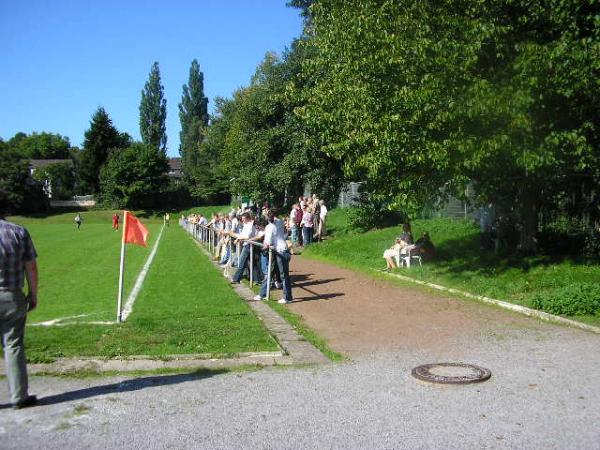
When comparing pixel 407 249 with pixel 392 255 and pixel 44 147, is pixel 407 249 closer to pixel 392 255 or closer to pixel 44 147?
pixel 392 255

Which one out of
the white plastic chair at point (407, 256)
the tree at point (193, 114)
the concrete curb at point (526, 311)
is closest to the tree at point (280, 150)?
the white plastic chair at point (407, 256)

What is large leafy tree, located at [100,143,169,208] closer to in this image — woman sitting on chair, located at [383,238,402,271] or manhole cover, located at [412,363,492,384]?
woman sitting on chair, located at [383,238,402,271]

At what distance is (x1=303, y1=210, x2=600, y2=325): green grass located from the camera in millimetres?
12203

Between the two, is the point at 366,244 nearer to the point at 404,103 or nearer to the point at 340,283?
the point at 340,283

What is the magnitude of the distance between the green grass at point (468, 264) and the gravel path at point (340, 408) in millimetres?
3505

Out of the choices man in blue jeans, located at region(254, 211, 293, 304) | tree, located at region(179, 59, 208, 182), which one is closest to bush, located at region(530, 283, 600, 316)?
man in blue jeans, located at region(254, 211, 293, 304)

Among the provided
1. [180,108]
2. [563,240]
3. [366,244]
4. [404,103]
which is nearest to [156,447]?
[404,103]

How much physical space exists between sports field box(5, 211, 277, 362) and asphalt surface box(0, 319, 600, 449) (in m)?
1.18

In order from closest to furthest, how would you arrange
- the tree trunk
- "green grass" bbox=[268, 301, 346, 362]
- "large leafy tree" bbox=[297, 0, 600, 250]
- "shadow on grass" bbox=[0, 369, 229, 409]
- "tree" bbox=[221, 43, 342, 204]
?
"shadow on grass" bbox=[0, 369, 229, 409], "green grass" bbox=[268, 301, 346, 362], "large leafy tree" bbox=[297, 0, 600, 250], the tree trunk, "tree" bbox=[221, 43, 342, 204]

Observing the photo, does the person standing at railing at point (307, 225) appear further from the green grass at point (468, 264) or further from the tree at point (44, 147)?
the tree at point (44, 147)

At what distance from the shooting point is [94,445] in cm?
460

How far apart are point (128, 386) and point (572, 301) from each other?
725cm

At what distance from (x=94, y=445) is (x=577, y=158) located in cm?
1042

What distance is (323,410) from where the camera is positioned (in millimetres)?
5438
